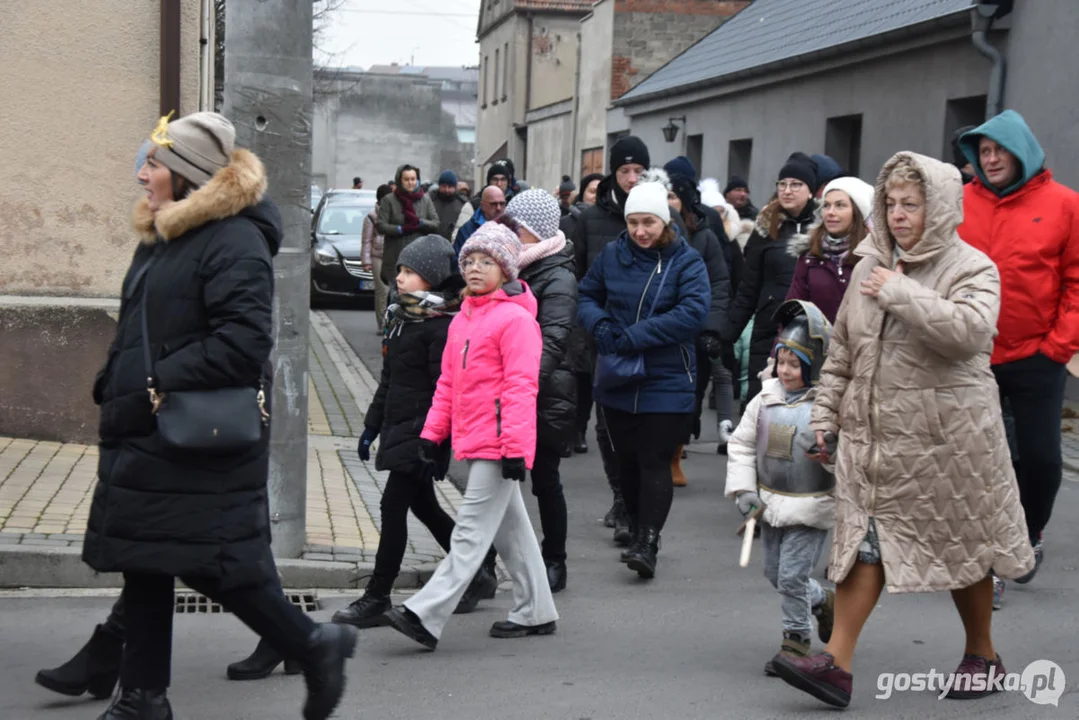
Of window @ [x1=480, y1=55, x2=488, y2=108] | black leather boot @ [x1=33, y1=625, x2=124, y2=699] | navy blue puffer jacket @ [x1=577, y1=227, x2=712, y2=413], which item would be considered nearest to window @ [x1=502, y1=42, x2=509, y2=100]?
window @ [x1=480, y1=55, x2=488, y2=108]

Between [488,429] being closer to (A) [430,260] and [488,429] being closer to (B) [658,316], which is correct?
(A) [430,260]

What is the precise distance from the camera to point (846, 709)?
5082 millimetres

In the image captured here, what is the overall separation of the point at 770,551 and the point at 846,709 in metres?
0.68

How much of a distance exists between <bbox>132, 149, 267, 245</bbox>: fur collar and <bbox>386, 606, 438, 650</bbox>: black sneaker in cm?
→ 182

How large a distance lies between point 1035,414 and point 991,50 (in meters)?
10.3

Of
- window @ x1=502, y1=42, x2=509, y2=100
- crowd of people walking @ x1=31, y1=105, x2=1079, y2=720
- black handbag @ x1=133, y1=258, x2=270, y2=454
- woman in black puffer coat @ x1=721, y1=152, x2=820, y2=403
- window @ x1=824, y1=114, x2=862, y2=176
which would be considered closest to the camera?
black handbag @ x1=133, y1=258, x2=270, y2=454

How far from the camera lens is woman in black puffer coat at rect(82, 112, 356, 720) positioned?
438 centimetres

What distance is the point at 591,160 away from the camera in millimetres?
36312

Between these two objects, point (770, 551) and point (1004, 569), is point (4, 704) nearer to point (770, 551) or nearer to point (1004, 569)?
point (770, 551)

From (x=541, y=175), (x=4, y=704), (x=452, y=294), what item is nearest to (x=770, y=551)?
→ (x=452, y=294)

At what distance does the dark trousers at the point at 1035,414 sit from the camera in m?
6.46

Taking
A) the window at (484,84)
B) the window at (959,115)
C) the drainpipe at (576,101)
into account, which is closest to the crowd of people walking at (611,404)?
the window at (959,115)

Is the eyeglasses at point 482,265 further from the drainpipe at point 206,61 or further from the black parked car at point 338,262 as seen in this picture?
the black parked car at point 338,262

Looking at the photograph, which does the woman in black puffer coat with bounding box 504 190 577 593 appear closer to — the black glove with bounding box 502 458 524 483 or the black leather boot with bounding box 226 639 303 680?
the black glove with bounding box 502 458 524 483
